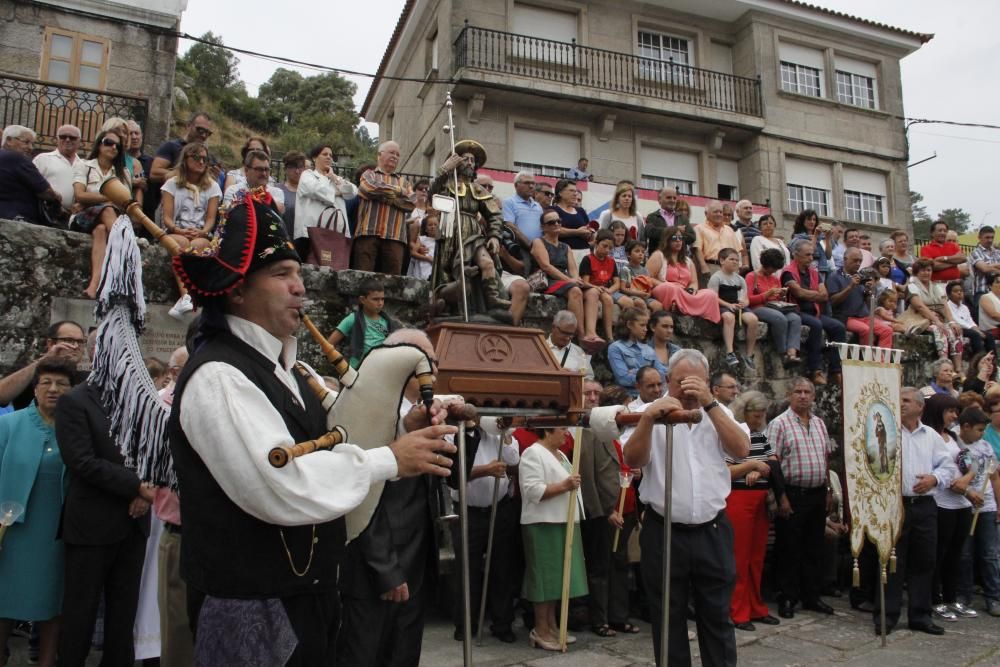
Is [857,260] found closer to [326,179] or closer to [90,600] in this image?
[326,179]

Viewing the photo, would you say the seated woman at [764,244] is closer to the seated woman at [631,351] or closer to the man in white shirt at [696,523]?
the seated woman at [631,351]

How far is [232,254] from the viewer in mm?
1950

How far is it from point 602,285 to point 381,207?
8.38 ft

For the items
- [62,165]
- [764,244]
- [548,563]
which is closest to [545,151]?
[764,244]

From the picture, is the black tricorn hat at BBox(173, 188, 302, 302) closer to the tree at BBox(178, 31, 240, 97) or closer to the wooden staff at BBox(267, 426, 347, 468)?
the wooden staff at BBox(267, 426, 347, 468)

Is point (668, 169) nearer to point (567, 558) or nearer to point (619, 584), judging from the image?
point (619, 584)

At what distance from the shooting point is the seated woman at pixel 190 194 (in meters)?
6.39

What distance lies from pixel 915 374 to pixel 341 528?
1023cm

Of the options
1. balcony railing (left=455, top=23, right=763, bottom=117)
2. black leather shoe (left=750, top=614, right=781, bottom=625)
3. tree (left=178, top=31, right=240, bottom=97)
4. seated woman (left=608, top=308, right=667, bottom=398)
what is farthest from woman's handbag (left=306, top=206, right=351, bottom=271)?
tree (left=178, top=31, right=240, bottom=97)

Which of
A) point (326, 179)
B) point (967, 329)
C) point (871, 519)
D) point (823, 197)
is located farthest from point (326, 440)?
point (823, 197)

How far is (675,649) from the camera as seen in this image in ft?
12.3

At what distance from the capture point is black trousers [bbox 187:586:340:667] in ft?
6.41

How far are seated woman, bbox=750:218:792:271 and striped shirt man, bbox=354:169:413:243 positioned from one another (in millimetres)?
4902

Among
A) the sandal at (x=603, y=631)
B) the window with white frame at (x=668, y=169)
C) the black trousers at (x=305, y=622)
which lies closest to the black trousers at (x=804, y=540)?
the sandal at (x=603, y=631)
